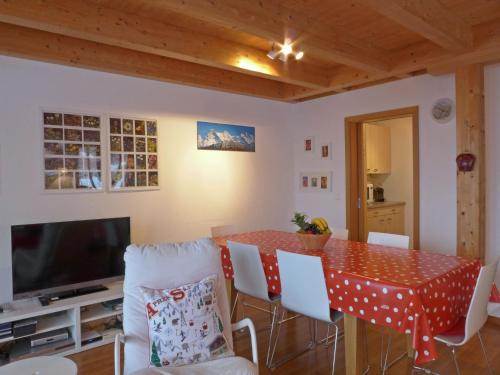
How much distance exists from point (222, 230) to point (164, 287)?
1.78 metres

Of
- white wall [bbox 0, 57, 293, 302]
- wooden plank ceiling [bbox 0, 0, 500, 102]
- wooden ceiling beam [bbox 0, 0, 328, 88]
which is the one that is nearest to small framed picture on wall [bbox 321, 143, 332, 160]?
white wall [bbox 0, 57, 293, 302]

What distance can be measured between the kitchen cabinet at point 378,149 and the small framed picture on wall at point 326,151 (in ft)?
3.20

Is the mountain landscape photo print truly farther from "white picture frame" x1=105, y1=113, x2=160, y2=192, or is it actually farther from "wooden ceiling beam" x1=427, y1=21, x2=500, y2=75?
"wooden ceiling beam" x1=427, y1=21, x2=500, y2=75

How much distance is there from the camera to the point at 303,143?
5363mm

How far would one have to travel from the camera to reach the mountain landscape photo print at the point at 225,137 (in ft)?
14.7

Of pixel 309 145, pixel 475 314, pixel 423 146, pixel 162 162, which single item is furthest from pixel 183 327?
pixel 309 145

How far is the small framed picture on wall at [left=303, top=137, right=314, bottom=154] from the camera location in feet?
17.2

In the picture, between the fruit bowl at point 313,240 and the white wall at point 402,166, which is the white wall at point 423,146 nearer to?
the white wall at point 402,166

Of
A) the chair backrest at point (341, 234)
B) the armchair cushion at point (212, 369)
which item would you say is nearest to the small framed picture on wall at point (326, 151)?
the chair backrest at point (341, 234)

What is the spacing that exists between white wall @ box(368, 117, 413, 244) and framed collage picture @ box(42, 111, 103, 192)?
4462 millimetres

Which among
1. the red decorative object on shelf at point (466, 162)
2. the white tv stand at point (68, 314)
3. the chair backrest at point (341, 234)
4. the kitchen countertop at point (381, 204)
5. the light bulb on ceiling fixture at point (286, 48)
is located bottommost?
the white tv stand at point (68, 314)

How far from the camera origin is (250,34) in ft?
9.16

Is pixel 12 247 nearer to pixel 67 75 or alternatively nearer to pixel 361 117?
pixel 67 75

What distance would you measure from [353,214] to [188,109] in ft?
8.24
